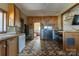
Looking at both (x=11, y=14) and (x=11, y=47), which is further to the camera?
(x=11, y=14)

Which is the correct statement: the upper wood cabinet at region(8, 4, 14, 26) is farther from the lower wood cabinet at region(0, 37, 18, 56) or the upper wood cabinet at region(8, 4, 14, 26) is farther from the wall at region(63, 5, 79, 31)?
the wall at region(63, 5, 79, 31)

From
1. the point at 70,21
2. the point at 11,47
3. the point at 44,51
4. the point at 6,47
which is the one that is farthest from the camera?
the point at 70,21

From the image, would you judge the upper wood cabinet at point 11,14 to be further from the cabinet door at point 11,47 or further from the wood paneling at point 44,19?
the wood paneling at point 44,19

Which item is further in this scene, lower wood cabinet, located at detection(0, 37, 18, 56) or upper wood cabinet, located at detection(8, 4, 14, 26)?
upper wood cabinet, located at detection(8, 4, 14, 26)

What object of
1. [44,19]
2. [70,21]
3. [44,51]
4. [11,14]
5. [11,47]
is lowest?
[44,51]

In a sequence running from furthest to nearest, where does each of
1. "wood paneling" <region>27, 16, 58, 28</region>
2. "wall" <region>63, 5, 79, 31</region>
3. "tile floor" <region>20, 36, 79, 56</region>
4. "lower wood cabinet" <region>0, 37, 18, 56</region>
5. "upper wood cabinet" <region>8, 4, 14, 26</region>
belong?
"wood paneling" <region>27, 16, 58, 28</region> → "wall" <region>63, 5, 79, 31</region> → "upper wood cabinet" <region>8, 4, 14, 26</region> → "tile floor" <region>20, 36, 79, 56</region> → "lower wood cabinet" <region>0, 37, 18, 56</region>

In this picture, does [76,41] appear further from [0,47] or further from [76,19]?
[0,47]

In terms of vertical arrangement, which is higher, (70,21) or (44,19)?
(44,19)

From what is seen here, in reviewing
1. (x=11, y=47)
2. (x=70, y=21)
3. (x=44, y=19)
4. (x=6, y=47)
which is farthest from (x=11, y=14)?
(x=44, y=19)

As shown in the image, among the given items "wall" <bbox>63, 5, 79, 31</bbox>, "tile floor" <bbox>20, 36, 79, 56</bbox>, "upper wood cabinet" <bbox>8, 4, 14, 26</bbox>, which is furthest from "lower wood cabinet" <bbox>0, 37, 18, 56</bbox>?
"wall" <bbox>63, 5, 79, 31</bbox>

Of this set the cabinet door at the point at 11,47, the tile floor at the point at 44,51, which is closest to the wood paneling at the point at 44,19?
the tile floor at the point at 44,51

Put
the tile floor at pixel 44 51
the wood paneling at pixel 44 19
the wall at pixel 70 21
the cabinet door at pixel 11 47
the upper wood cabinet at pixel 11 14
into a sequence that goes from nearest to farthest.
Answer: the cabinet door at pixel 11 47, the tile floor at pixel 44 51, the upper wood cabinet at pixel 11 14, the wall at pixel 70 21, the wood paneling at pixel 44 19

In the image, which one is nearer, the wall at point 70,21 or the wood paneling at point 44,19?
the wall at point 70,21

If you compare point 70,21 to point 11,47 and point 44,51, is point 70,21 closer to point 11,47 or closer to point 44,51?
point 44,51
